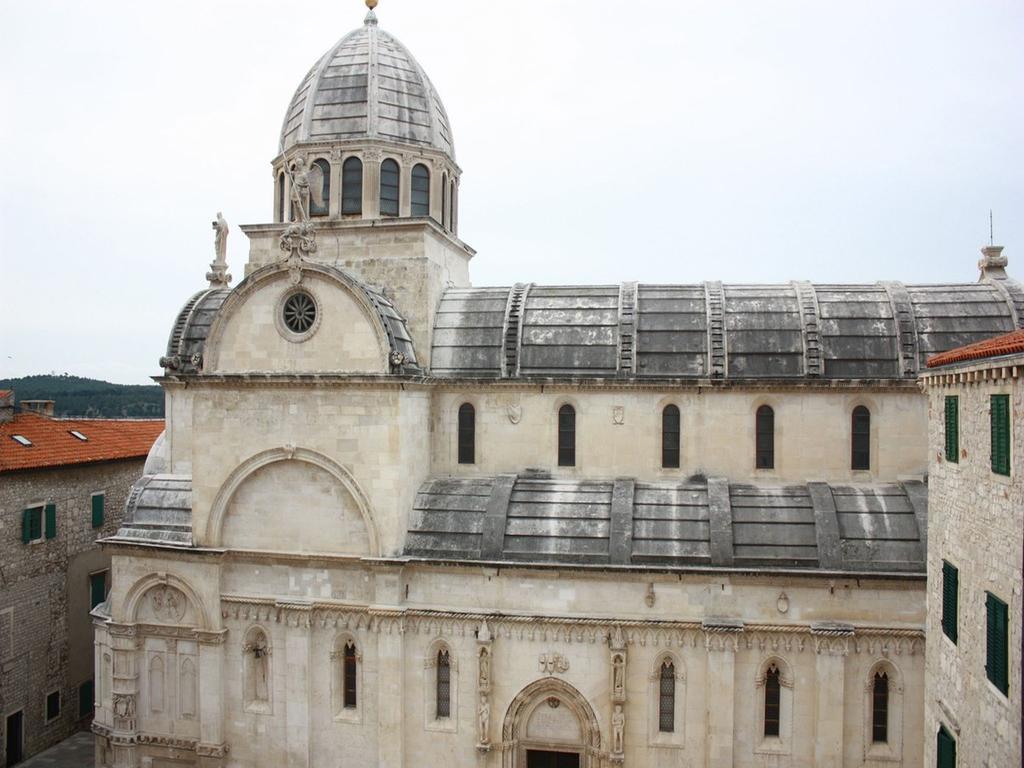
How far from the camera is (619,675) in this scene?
2322cm

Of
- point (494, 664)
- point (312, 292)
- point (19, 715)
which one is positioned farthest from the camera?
point (19, 715)

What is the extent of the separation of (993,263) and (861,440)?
813 cm

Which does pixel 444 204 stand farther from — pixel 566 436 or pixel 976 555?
pixel 976 555

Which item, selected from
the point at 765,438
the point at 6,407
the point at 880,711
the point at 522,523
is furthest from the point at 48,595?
the point at 880,711

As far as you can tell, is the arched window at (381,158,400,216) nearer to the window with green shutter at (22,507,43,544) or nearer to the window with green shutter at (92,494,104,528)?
the window with green shutter at (22,507,43,544)

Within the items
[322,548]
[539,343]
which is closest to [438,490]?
[322,548]

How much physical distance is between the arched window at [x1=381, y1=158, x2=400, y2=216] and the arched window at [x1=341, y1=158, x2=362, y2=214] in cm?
76

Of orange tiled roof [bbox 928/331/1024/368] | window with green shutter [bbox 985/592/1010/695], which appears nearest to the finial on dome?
orange tiled roof [bbox 928/331/1024/368]

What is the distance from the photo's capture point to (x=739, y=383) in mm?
25422

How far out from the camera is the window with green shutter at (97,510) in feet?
113

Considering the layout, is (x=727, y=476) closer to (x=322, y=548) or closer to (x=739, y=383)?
(x=739, y=383)

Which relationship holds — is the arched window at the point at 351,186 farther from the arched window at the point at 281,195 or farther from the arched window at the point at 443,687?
the arched window at the point at 443,687

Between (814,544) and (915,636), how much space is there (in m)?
3.29

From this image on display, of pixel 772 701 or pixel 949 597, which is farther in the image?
pixel 772 701
